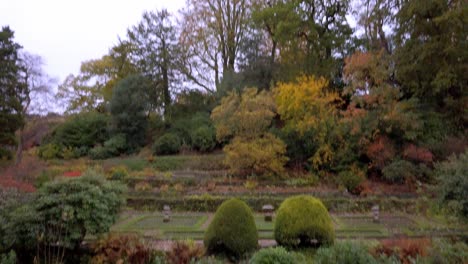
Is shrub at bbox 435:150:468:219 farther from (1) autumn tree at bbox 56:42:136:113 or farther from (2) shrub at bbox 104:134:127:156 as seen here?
(1) autumn tree at bbox 56:42:136:113

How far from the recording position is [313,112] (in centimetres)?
2181

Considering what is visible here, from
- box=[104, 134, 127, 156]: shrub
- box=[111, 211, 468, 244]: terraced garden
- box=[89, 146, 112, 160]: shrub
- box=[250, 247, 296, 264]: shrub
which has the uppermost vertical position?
box=[104, 134, 127, 156]: shrub

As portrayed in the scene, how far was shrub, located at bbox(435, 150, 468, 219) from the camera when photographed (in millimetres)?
9320

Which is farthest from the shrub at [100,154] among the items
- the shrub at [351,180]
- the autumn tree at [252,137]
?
the shrub at [351,180]

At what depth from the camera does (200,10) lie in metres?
35.0

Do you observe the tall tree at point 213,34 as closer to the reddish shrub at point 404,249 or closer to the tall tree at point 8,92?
the tall tree at point 8,92

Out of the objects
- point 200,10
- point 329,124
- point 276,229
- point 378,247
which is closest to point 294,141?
point 329,124

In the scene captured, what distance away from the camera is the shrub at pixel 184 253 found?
25.0 feet

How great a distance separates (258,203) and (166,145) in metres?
13.2

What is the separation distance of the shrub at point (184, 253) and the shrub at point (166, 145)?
20.5 meters

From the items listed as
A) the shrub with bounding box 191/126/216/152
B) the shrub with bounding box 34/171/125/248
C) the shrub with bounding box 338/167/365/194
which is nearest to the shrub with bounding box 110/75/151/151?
the shrub with bounding box 191/126/216/152

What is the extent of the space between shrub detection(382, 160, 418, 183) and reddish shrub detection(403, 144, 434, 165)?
1.71 ft

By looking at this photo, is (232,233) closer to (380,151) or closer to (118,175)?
(118,175)

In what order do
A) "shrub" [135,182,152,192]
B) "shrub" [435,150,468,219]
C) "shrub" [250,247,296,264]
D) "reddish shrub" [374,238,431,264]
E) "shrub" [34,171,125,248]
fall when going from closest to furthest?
"shrub" [250,247,296,264], "reddish shrub" [374,238,431,264], "shrub" [34,171,125,248], "shrub" [435,150,468,219], "shrub" [135,182,152,192]
